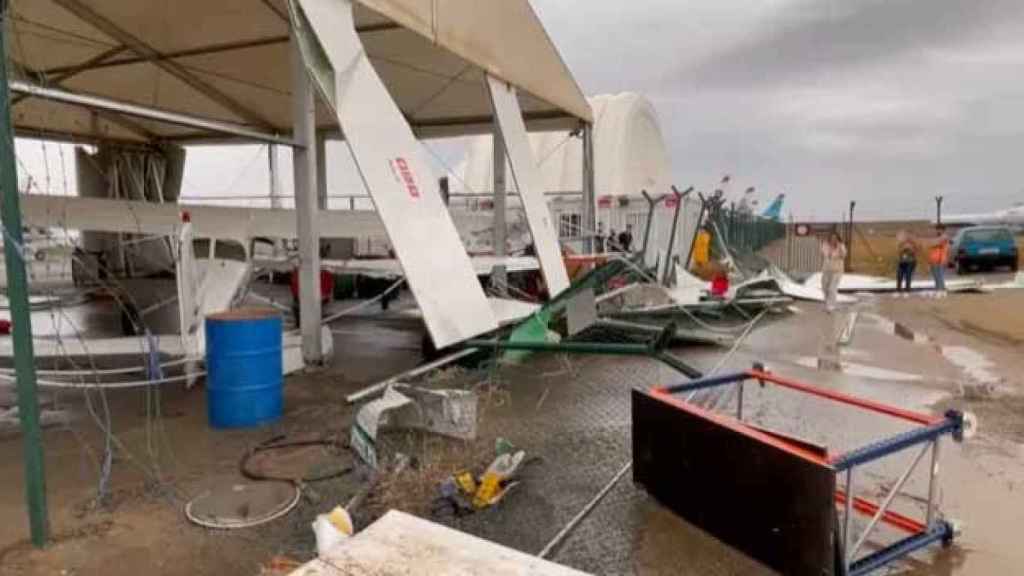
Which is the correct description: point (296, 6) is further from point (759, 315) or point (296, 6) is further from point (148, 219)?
point (759, 315)

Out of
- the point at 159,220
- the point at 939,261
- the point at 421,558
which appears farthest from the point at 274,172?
the point at 939,261

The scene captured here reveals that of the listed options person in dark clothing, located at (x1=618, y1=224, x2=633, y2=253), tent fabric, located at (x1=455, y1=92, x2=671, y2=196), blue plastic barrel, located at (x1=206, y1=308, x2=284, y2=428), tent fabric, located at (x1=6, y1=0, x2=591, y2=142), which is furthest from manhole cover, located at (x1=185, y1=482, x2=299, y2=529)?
tent fabric, located at (x1=455, y1=92, x2=671, y2=196)

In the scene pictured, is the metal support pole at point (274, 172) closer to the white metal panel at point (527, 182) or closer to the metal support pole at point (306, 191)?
the white metal panel at point (527, 182)

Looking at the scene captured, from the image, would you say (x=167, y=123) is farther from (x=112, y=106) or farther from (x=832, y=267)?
(x=832, y=267)

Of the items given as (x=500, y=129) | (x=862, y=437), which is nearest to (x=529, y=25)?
(x=500, y=129)

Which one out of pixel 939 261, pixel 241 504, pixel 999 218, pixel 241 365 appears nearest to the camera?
pixel 241 504

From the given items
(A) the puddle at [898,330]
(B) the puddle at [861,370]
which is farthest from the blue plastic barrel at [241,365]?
(A) the puddle at [898,330]

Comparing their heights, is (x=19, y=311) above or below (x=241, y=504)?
above

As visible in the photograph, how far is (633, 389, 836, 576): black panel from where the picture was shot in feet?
8.85

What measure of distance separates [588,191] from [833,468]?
31.7ft

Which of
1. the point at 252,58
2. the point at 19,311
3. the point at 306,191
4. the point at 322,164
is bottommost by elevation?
the point at 19,311

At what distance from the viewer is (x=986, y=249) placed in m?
20.6

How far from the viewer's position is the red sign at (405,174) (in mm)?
6066

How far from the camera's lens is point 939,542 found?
319 centimetres
